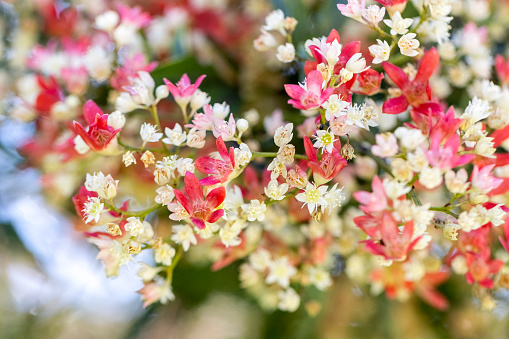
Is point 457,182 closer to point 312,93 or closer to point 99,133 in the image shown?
point 312,93

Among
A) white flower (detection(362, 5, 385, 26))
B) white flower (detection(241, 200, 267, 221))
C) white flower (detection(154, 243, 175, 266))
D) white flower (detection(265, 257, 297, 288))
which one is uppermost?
white flower (detection(362, 5, 385, 26))

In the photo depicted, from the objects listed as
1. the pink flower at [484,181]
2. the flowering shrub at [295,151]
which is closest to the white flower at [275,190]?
the flowering shrub at [295,151]

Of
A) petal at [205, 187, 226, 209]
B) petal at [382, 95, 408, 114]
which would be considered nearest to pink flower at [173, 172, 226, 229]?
petal at [205, 187, 226, 209]

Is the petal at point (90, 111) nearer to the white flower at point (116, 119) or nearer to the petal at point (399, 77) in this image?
the white flower at point (116, 119)

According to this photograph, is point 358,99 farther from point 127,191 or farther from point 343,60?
point 127,191

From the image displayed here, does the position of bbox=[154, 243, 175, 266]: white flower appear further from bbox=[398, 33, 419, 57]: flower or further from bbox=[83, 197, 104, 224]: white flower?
bbox=[398, 33, 419, 57]: flower

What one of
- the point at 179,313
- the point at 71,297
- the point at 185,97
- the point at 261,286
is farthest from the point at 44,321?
the point at 185,97

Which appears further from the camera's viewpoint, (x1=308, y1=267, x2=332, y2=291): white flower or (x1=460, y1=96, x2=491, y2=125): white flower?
(x1=308, y1=267, x2=332, y2=291): white flower
